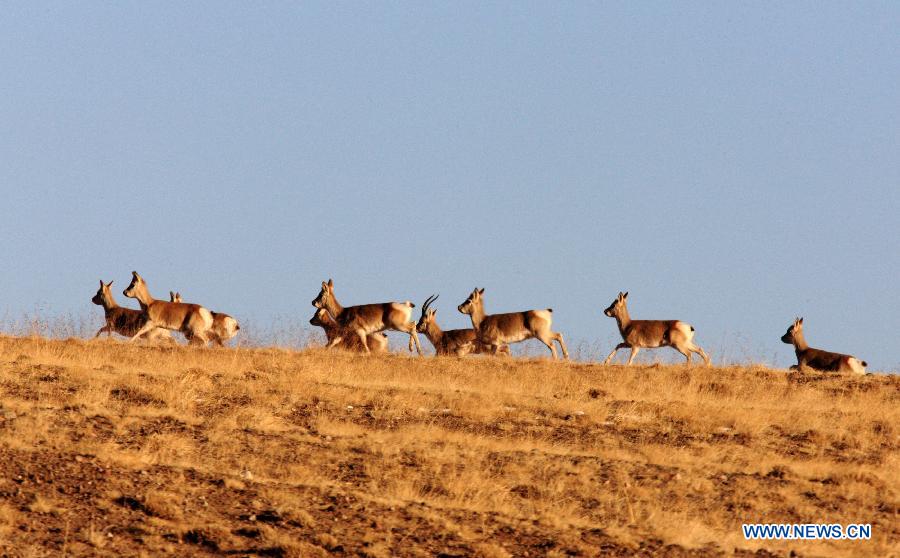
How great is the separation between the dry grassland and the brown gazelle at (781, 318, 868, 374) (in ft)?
20.4

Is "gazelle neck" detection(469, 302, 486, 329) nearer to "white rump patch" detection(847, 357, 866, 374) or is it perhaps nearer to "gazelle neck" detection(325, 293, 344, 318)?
"gazelle neck" detection(325, 293, 344, 318)

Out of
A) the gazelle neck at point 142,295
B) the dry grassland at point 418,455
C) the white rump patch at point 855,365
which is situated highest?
the gazelle neck at point 142,295

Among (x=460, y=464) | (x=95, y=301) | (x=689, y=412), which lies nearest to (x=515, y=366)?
(x=689, y=412)

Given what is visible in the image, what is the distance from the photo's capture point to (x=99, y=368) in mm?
21312

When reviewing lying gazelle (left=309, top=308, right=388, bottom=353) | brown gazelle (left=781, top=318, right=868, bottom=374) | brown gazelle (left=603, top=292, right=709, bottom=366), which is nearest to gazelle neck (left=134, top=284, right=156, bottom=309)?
lying gazelle (left=309, top=308, right=388, bottom=353)

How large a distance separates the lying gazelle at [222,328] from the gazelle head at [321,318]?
2.99 meters

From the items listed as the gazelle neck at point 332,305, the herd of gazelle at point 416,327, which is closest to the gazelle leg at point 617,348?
the herd of gazelle at point 416,327

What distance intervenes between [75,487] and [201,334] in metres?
17.8

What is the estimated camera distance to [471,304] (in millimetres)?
33750

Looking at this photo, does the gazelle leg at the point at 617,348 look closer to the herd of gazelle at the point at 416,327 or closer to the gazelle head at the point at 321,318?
the herd of gazelle at the point at 416,327

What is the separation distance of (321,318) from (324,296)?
0.66 metres

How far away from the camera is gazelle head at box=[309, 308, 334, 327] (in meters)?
34.3

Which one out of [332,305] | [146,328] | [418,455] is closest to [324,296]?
[332,305]

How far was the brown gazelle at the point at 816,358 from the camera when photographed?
3123 centimetres
